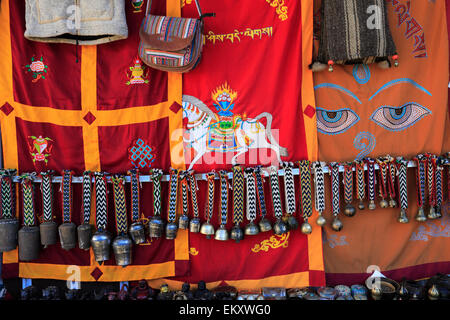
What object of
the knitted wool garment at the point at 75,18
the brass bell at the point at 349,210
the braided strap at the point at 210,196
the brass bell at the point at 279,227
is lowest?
the brass bell at the point at 279,227

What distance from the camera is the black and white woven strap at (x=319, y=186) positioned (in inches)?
106

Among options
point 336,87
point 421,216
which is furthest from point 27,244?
point 421,216

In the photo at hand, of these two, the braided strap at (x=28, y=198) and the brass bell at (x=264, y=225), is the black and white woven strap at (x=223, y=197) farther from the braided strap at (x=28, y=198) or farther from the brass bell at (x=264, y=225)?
the braided strap at (x=28, y=198)

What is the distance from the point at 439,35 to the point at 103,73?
11.0 feet

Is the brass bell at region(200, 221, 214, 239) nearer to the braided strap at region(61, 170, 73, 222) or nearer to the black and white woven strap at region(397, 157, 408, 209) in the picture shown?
the braided strap at region(61, 170, 73, 222)

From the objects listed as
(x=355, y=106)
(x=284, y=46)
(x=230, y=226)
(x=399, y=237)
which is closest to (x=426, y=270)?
(x=399, y=237)

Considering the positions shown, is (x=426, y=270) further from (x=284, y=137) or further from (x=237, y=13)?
(x=237, y=13)

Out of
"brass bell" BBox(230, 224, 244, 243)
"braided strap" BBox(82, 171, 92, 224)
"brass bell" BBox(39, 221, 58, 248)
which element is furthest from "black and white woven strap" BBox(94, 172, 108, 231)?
"brass bell" BBox(230, 224, 244, 243)

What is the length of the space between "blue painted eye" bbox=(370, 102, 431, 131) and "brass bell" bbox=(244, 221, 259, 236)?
159 cm

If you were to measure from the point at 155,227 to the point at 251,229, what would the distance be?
90 centimetres

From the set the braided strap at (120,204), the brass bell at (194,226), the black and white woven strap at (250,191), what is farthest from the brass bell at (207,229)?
the braided strap at (120,204)

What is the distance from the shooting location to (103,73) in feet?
9.39

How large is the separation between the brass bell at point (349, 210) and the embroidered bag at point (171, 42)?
1.99 m

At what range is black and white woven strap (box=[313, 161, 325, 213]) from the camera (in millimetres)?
2684
